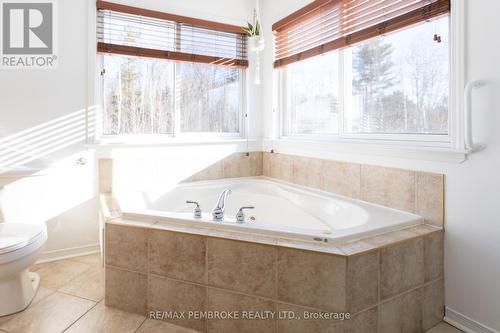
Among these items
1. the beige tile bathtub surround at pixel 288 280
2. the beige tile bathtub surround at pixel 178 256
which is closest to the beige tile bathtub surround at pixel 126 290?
the beige tile bathtub surround at pixel 288 280

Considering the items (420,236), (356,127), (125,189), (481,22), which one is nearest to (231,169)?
(125,189)

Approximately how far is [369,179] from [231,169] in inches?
54.5

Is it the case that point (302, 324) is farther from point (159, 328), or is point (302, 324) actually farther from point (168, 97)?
point (168, 97)

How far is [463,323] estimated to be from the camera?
5.44ft

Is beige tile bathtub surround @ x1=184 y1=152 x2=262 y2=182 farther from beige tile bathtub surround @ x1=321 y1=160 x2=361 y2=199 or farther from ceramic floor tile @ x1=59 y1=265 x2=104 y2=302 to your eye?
ceramic floor tile @ x1=59 y1=265 x2=104 y2=302

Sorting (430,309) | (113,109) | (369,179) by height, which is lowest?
(430,309)

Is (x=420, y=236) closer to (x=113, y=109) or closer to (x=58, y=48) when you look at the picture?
(x=113, y=109)

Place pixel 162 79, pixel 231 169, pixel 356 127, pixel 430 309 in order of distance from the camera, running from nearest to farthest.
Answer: pixel 430 309 < pixel 356 127 < pixel 162 79 < pixel 231 169

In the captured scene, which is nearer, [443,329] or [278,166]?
[443,329]

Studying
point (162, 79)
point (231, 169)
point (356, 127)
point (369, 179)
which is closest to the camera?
point (369, 179)

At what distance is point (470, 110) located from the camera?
157 cm

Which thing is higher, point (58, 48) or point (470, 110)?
point (58, 48)

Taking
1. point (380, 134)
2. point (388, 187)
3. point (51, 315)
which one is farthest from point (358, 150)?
point (51, 315)
